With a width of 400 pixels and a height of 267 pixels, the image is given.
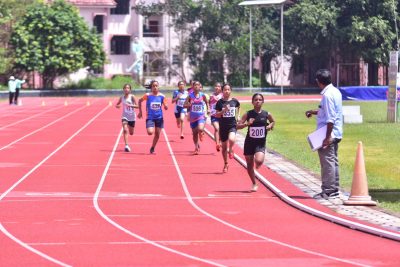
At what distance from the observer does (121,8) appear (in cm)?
9975

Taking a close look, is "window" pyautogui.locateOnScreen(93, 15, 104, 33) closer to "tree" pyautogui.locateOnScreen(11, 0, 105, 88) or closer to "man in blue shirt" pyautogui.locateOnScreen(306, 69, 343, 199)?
"tree" pyautogui.locateOnScreen(11, 0, 105, 88)

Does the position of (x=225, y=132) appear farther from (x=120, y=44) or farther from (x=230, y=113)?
(x=120, y=44)

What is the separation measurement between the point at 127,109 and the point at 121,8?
7123cm

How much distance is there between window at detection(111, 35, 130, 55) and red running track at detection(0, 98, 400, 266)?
230 feet

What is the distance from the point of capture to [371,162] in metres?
26.5

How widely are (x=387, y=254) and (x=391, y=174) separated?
37.6 ft

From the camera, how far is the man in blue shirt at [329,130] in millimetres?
17938

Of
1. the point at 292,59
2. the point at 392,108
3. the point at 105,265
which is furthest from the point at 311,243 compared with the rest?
the point at 292,59

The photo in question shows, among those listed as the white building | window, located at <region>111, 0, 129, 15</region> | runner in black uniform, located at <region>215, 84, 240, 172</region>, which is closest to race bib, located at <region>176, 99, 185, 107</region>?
runner in black uniform, located at <region>215, 84, 240, 172</region>

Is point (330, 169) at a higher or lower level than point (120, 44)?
lower

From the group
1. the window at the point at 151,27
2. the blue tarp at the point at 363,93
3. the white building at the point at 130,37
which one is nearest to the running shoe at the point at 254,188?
the blue tarp at the point at 363,93

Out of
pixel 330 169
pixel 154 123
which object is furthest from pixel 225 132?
pixel 330 169

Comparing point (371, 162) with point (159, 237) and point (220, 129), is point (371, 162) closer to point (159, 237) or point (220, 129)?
point (220, 129)

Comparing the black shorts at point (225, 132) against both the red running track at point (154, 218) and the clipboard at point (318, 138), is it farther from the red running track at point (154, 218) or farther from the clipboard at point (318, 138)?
the clipboard at point (318, 138)
